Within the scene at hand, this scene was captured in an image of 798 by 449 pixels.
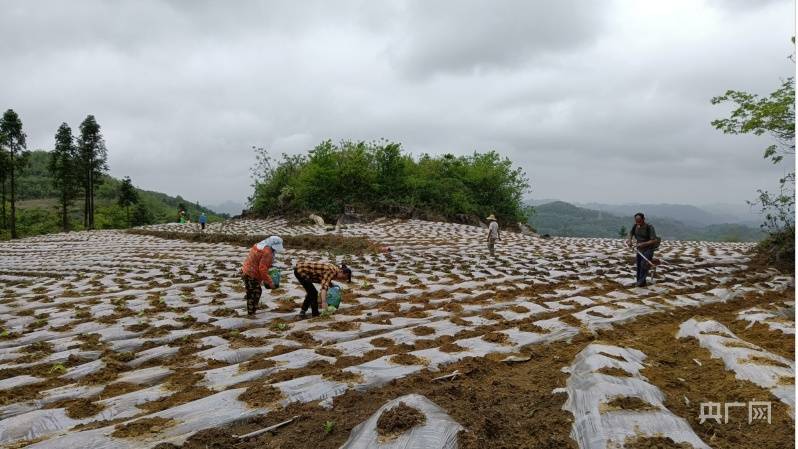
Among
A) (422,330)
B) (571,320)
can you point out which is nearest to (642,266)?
(571,320)

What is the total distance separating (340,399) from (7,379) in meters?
3.48

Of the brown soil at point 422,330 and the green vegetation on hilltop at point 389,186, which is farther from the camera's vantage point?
the green vegetation on hilltop at point 389,186

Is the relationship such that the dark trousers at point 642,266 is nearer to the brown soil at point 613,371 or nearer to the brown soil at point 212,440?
the brown soil at point 613,371

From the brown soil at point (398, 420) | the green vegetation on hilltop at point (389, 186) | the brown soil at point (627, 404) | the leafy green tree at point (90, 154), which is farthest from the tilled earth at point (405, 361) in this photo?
the leafy green tree at point (90, 154)

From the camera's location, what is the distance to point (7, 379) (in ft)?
15.3

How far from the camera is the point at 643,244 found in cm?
977

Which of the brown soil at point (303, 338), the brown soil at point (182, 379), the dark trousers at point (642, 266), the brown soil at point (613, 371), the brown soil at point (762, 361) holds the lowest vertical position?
the brown soil at point (182, 379)

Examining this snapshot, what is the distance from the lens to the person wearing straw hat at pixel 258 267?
6.86 m

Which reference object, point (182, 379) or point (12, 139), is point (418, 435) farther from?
point (12, 139)

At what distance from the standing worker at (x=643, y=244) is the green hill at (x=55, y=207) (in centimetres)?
4114

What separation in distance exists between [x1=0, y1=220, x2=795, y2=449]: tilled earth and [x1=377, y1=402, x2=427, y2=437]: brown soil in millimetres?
285

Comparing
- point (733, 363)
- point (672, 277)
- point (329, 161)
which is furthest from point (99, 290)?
point (329, 161)

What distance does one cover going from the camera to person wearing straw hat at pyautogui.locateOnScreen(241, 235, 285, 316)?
6855 mm

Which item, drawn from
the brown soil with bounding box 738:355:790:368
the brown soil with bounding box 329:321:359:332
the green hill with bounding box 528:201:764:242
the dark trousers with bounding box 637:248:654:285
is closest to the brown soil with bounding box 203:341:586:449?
the brown soil with bounding box 738:355:790:368
